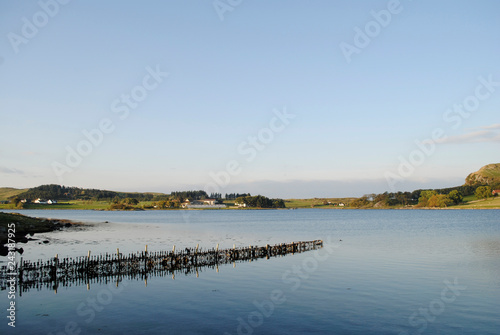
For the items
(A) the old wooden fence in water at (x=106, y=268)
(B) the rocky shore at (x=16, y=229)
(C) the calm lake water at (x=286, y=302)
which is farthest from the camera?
(B) the rocky shore at (x=16, y=229)

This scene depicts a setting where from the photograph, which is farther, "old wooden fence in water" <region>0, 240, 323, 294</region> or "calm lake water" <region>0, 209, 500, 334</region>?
"old wooden fence in water" <region>0, 240, 323, 294</region>

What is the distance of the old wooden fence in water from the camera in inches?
1303

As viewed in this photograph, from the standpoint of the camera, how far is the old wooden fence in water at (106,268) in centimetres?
3309

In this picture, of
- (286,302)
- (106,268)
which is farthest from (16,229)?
(286,302)

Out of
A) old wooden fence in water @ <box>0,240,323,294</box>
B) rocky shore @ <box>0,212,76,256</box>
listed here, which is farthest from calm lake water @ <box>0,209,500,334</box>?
rocky shore @ <box>0,212,76,256</box>

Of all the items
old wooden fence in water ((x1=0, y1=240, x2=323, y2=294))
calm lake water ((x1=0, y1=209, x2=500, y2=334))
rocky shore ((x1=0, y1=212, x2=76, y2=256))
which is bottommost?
calm lake water ((x1=0, y1=209, x2=500, y2=334))

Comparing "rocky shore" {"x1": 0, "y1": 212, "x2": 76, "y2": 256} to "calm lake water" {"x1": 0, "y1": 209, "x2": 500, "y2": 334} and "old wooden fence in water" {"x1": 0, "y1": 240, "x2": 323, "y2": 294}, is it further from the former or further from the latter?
"calm lake water" {"x1": 0, "y1": 209, "x2": 500, "y2": 334}

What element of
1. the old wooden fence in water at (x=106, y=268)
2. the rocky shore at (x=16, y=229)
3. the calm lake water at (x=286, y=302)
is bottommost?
the calm lake water at (x=286, y=302)

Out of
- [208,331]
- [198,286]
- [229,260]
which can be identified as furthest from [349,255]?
[208,331]

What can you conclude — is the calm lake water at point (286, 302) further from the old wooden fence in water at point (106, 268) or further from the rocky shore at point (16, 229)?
the rocky shore at point (16, 229)

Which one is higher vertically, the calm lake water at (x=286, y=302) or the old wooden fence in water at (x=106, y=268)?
the old wooden fence in water at (x=106, y=268)

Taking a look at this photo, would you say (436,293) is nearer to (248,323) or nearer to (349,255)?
(248,323)

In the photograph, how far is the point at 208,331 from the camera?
68.5ft

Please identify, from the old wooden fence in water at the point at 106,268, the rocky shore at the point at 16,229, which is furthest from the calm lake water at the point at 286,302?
the rocky shore at the point at 16,229
